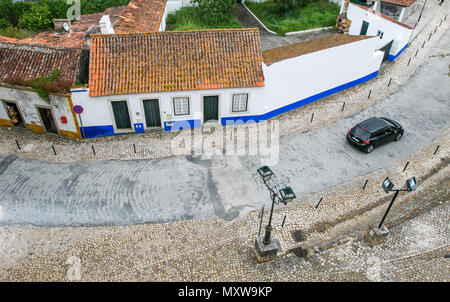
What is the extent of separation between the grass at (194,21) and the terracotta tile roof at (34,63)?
515 inches

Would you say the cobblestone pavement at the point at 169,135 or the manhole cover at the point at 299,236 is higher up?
the cobblestone pavement at the point at 169,135

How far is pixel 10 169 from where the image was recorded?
15.0m

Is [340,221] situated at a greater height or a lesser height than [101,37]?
lesser

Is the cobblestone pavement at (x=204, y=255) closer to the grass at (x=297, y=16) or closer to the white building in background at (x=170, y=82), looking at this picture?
the white building in background at (x=170, y=82)

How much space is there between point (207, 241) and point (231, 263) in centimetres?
126

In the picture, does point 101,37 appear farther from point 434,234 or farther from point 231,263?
point 434,234

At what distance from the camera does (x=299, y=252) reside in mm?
11875

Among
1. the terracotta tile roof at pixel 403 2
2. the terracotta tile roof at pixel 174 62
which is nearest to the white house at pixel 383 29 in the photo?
the terracotta tile roof at pixel 403 2

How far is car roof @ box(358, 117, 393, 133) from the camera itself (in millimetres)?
16281

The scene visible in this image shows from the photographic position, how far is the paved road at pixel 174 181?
43.4 ft

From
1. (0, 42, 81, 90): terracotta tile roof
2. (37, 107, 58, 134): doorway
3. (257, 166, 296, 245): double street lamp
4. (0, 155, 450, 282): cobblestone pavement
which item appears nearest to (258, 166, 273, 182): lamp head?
(257, 166, 296, 245): double street lamp

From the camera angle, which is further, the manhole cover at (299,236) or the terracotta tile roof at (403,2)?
the terracotta tile roof at (403,2)
